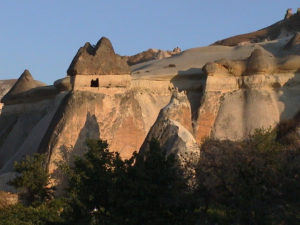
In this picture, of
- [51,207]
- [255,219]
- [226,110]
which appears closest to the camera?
[255,219]

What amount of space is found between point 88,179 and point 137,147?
10.8 metres

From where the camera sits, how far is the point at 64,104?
26.7 meters

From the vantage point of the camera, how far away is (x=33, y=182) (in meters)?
23.1

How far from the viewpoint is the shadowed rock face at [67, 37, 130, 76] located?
90.2 ft

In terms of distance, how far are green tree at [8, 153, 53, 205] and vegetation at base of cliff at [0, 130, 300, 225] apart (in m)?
6.77

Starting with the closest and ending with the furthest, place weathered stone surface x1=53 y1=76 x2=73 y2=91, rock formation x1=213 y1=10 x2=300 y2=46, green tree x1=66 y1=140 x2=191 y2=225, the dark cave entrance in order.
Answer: green tree x1=66 y1=140 x2=191 y2=225
the dark cave entrance
weathered stone surface x1=53 y1=76 x2=73 y2=91
rock formation x1=213 y1=10 x2=300 y2=46

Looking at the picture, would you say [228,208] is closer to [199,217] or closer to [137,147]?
[199,217]

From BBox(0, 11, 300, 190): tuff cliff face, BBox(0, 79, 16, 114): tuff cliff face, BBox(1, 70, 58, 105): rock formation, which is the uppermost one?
BBox(0, 79, 16, 114): tuff cliff face

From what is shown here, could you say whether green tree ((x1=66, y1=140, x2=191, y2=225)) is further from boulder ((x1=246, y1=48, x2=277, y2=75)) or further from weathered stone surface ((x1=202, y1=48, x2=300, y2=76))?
boulder ((x1=246, y1=48, x2=277, y2=75))

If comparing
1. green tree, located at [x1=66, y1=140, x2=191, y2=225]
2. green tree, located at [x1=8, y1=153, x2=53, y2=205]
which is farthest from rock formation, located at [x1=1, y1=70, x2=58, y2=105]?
green tree, located at [x1=66, y1=140, x2=191, y2=225]

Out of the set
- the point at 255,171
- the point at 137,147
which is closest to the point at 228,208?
the point at 255,171

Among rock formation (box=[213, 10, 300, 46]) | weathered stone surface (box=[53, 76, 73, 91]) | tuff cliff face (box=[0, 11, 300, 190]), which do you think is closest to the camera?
tuff cliff face (box=[0, 11, 300, 190])

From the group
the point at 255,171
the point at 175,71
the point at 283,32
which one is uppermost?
the point at 283,32

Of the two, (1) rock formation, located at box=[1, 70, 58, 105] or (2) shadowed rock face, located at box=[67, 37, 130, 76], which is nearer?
(2) shadowed rock face, located at box=[67, 37, 130, 76]
